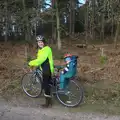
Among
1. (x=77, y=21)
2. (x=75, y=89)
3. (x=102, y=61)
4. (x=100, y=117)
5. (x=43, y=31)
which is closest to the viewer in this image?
(x=100, y=117)

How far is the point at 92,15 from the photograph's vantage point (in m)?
18.1

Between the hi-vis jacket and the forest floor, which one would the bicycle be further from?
the hi-vis jacket

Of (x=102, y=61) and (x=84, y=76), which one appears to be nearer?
(x=84, y=76)

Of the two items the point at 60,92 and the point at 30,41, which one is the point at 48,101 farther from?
the point at 30,41

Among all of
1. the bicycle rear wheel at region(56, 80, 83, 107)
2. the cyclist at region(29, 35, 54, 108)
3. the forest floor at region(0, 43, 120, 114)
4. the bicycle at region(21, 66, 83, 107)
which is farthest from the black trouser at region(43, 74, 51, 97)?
the forest floor at region(0, 43, 120, 114)

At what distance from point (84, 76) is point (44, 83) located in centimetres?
267

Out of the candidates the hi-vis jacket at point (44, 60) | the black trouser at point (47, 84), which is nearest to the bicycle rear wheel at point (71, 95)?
the black trouser at point (47, 84)

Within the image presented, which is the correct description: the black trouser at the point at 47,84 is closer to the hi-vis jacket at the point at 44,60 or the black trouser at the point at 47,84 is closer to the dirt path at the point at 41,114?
the hi-vis jacket at the point at 44,60

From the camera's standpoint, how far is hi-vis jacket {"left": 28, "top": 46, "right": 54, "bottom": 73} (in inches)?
236

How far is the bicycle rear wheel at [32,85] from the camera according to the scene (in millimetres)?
6715

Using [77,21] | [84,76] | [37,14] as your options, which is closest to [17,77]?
[84,76]

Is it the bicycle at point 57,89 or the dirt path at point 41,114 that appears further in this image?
the bicycle at point 57,89

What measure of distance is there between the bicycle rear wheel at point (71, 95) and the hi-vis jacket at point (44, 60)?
0.57 m

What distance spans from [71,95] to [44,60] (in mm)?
1049
